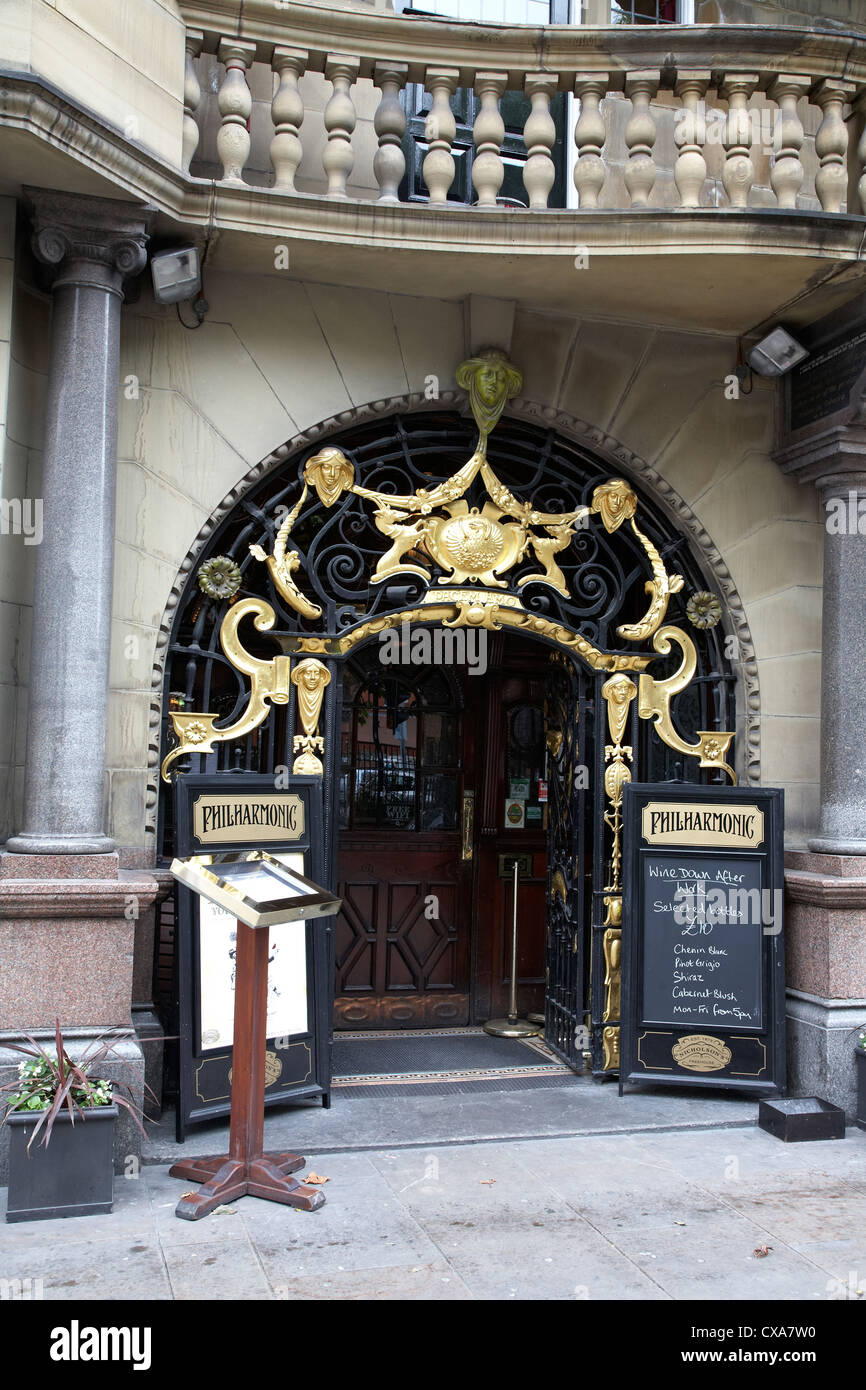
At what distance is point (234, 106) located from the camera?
21.1 ft

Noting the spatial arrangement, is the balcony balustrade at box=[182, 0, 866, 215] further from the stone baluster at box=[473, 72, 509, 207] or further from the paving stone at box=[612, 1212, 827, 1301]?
the paving stone at box=[612, 1212, 827, 1301]

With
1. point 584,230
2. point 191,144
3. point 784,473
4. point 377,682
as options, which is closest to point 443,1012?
point 377,682

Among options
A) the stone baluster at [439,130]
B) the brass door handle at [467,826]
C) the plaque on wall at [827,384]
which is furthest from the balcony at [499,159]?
the brass door handle at [467,826]

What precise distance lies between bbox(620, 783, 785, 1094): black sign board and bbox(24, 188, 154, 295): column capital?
4097 millimetres

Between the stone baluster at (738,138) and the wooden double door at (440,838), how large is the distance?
11.4 ft

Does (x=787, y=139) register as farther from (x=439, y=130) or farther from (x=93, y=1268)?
(x=93, y=1268)

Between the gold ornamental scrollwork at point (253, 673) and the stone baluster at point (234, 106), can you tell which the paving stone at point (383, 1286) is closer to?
the gold ornamental scrollwork at point (253, 673)

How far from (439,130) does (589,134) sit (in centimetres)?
84

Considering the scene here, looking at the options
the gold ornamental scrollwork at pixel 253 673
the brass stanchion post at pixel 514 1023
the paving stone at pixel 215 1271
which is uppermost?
the gold ornamental scrollwork at pixel 253 673

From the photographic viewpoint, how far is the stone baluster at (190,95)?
6.40 metres

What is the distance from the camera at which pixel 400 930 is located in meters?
8.77

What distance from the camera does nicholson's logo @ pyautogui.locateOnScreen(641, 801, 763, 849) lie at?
7180mm

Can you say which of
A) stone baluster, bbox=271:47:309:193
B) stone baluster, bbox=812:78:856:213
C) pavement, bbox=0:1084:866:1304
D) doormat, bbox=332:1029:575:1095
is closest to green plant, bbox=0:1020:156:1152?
pavement, bbox=0:1084:866:1304

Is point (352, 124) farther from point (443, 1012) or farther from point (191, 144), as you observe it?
point (443, 1012)
